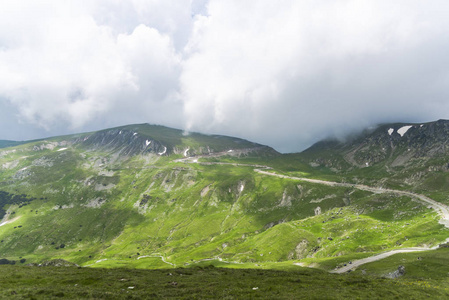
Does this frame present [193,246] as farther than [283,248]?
Yes

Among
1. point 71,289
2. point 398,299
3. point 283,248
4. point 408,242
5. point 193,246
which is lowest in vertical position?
point 193,246

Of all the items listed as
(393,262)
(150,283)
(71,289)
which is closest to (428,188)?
(393,262)

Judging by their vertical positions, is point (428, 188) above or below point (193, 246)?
above

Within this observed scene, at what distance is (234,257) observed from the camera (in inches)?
5113

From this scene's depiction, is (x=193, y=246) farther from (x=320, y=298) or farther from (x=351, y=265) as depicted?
(x=320, y=298)

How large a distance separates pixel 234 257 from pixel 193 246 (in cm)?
8224

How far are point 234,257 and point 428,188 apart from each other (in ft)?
633

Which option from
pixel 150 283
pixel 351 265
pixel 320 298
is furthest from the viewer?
pixel 351 265

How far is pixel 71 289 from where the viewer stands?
3997cm

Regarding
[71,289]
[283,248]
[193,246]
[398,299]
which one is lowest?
[193,246]

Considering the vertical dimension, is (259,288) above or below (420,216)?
above

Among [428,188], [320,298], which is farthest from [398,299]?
[428,188]

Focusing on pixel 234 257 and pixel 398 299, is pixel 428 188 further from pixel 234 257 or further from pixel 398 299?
pixel 398 299

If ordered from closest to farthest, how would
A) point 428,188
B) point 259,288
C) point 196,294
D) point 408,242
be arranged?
point 196,294 < point 259,288 < point 408,242 < point 428,188
